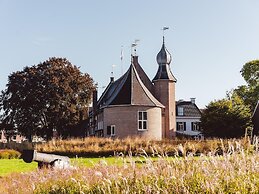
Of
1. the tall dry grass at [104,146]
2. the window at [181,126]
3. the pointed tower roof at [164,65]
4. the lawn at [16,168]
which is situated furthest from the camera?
the window at [181,126]

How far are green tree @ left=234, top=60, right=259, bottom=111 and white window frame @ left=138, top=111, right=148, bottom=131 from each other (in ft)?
62.7

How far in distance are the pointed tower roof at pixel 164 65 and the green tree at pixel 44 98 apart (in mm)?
10574

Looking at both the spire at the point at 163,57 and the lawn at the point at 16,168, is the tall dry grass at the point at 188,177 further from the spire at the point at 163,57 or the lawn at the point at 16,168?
the spire at the point at 163,57

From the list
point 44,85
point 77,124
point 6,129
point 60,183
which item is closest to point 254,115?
point 77,124

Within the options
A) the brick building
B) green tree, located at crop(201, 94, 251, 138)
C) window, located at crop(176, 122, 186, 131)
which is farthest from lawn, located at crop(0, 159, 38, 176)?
window, located at crop(176, 122, 186, 131)

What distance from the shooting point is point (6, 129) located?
54719 mm

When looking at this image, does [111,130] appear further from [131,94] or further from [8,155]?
[8,155]

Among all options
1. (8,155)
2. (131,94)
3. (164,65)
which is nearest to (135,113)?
(131,94)

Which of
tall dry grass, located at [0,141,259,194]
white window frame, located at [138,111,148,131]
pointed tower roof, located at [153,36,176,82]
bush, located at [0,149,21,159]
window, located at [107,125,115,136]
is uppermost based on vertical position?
pointed tower roof, located at [153,36,176,82]

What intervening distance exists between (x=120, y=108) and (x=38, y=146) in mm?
14248

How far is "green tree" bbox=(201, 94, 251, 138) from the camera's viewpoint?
43906mm

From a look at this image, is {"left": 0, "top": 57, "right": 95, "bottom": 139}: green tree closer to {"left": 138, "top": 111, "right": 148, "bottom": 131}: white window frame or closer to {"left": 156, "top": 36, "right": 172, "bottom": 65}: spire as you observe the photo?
{"left": 156, "top": 36, "right": 172, "bottom": 65}: spire

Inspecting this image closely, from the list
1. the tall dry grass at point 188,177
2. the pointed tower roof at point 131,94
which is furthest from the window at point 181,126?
the tall dry grass at point 188,177

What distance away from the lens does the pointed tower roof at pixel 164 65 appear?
49.7m
